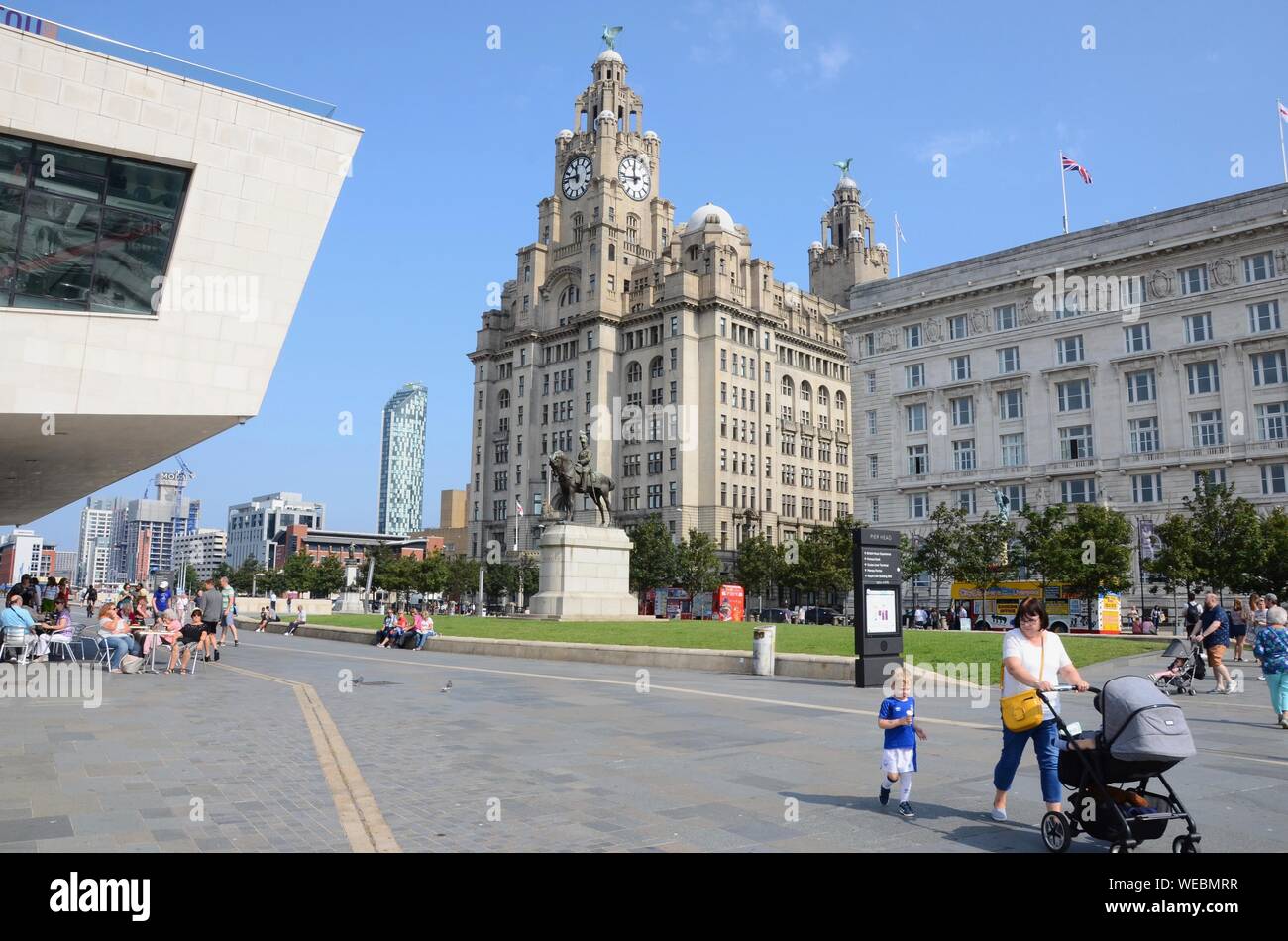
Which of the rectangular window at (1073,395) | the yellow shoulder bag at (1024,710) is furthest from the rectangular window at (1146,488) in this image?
the yellow shoulder bag at (1024,710)

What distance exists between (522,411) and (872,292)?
4894cm

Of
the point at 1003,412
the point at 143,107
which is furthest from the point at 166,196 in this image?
the point at 1003,412

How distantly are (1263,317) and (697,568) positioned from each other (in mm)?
49218

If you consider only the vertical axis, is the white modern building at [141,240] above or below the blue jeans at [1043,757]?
above

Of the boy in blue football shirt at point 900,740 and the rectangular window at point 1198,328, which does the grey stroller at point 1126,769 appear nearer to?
the boy in blue football shirt at point 900,740

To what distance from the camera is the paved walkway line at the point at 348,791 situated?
687cm

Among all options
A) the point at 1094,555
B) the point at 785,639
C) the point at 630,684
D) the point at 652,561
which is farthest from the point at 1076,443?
the point at 630,684

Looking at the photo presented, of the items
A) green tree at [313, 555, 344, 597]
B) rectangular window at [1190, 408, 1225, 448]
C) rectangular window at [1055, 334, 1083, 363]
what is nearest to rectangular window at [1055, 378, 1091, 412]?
rectangular window at [1055, 334, 1083, 363]

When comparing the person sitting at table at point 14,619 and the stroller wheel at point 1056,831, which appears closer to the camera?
the stroller wheel at point 1056,831

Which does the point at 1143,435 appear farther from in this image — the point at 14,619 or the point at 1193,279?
the point at 14,619

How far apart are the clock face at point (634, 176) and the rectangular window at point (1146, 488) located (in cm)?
6883

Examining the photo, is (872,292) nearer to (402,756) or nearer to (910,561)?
(910,561)

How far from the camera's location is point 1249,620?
1296 inches

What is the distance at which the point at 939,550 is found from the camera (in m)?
62.1
